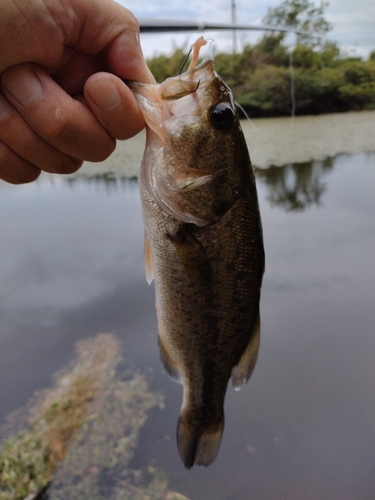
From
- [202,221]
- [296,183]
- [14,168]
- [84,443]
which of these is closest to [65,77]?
[14,168]

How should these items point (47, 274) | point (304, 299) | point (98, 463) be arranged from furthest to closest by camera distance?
point (47, 274)
point (304, 299)
point (98, 463)

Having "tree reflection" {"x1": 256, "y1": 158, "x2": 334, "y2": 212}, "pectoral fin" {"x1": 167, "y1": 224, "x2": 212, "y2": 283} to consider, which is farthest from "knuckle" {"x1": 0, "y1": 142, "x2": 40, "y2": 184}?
"tree reflection" {"x1": 256, "y1": 158, "x2": 334, "y2": 212}

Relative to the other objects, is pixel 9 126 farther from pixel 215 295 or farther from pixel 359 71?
pixel 359 71

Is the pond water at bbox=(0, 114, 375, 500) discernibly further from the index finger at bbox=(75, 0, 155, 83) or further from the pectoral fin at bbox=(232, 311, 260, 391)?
the index finger at bbox=(75, 0, 155, 83)

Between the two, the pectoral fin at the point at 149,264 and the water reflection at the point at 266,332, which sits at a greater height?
the pectoral fin at the point at 149,264

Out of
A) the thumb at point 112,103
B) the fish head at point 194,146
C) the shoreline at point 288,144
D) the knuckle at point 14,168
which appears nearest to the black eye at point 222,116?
the fish head at point 194,146

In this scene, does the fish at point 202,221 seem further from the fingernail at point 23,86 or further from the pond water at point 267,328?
the pond water at point 267,328

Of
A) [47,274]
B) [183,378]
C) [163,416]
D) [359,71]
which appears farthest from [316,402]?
[359,71]
